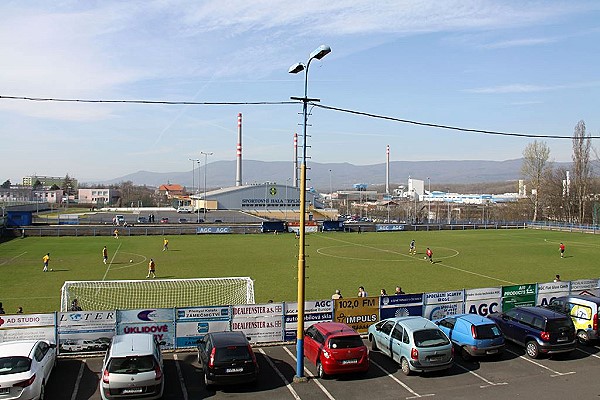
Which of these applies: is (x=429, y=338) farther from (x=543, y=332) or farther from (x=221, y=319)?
(x=221, y=319)

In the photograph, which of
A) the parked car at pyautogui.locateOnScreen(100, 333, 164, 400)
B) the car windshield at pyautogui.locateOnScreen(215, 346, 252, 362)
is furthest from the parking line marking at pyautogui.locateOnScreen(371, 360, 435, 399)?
the parked car at pyautogui.locateOnScreen(100, 333, 164, 400)

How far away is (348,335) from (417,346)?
77.8 inches

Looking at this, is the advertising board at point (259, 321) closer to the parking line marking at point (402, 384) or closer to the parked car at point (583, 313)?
the parking line marking at point (402, 384)

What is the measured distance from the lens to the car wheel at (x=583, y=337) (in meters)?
18.2

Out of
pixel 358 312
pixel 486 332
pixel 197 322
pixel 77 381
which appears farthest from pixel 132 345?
pixel 486 332

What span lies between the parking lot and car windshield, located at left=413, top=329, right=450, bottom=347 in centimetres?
96

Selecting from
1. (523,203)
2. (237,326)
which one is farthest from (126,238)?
(523,203)

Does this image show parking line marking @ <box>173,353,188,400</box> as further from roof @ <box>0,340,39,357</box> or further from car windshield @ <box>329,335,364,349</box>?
car windshield @ <box>329,335,364,349</box>

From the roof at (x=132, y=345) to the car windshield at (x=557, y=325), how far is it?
1203 centimetres

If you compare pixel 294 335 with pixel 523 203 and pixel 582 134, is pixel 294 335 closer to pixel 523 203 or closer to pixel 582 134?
pixel 582 134

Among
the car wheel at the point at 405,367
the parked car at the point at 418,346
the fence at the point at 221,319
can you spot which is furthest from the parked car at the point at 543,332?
the car wheel at the point at 405,367

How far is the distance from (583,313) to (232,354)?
12.9 meters

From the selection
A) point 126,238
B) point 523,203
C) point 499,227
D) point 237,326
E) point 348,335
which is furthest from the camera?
point 523,203

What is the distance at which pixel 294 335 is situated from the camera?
18766mm
